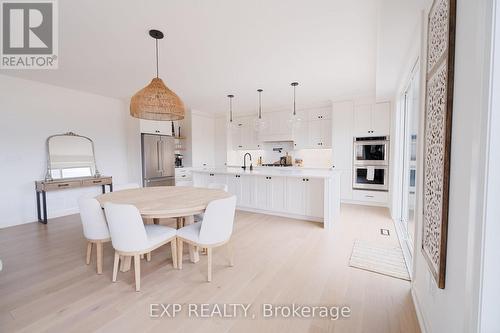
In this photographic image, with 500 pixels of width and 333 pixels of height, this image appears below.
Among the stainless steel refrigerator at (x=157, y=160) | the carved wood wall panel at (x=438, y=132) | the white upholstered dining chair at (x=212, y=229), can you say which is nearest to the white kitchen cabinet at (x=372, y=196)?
the carved wood wall panel at (x=438, y=132)

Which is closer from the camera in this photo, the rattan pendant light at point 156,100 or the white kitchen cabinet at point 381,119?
the rattan pendant light at point 156,100

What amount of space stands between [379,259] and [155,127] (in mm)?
5164

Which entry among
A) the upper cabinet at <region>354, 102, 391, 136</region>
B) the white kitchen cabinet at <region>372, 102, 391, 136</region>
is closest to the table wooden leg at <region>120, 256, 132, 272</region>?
the upper cabinet at <region>354, 102, 391, 136</region>

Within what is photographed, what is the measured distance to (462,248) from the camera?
936 millimetres

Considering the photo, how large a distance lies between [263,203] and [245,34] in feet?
9.22

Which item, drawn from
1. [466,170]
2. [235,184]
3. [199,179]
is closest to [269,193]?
[235,184]

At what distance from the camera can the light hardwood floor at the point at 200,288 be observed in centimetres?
156

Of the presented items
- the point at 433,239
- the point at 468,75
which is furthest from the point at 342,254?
the point at 468,75

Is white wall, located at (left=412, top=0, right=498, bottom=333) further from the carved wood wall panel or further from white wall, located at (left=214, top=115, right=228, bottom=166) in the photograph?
white wall, located at (left=214, top=115, right=228, bottom=166)

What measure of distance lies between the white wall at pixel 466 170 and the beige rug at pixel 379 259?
103 cm

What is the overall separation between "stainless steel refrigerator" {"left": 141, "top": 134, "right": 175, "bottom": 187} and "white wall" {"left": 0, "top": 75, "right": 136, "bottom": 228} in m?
0.81

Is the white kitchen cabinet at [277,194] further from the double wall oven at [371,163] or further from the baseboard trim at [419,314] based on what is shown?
the baseboard trim at [419,314]

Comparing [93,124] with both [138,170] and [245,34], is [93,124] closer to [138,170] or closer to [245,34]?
[138,170]

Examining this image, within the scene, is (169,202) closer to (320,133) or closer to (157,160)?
(157,160)
